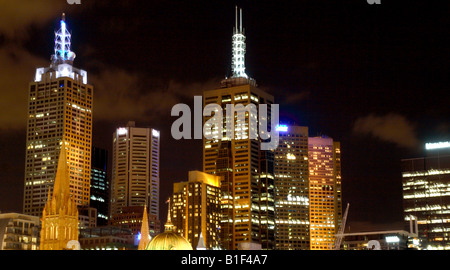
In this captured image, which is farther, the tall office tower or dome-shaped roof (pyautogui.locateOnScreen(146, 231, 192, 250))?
the tall office tower

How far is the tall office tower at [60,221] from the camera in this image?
180250mm

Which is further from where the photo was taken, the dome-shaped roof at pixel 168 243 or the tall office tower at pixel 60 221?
the tall office tower at pixel 60 221

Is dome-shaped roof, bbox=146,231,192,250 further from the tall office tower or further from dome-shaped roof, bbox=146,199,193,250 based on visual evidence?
the tall office tower

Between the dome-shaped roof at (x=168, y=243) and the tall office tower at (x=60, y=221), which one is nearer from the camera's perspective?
the dome-shaped roof at (x=168, y=243)

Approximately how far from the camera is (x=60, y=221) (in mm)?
182125

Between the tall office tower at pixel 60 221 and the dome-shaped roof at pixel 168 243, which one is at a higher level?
the tall office tower at pixel 60 221

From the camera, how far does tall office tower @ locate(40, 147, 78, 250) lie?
591 feet

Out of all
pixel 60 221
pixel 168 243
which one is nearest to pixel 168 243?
pixel 168 243

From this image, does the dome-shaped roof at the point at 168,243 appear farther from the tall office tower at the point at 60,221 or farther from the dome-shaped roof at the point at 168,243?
the tall office tower at the point at 60,221

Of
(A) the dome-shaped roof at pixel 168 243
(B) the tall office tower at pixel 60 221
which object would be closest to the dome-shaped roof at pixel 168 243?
(A) the dome-shaped roof at pixel 168 243

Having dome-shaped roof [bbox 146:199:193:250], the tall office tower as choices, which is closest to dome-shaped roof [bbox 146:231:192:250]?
dome-shaped roof [bbox 146:199:193:250]

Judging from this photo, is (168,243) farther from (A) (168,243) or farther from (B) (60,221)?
(B) (60,221)
